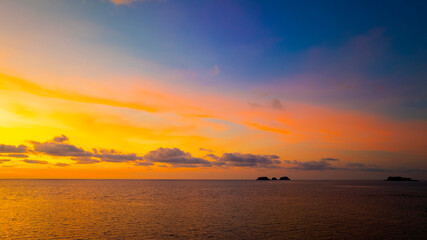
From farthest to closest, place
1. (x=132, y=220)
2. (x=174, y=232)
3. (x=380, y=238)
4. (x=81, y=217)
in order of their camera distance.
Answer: (x=81, y=217)
(x=132, y=220)
(x=174, y=232)
(x=380, y=238)

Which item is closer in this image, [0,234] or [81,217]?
[0,234]

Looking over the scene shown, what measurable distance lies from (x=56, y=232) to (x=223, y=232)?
91.9 feet

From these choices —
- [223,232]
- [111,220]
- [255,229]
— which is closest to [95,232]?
[111,220]

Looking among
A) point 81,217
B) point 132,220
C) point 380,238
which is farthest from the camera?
point 81,217

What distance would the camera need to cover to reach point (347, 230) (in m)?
48.6

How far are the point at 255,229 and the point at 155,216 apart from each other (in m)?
25.5

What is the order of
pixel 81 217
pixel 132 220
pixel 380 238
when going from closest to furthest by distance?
pixel 380 238, pixel 132 220, pixel 81 217

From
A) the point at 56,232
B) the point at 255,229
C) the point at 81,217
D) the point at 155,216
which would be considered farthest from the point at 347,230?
the point at 81,217

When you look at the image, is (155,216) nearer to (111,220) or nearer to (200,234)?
(111,220)

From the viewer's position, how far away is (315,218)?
2391 inches

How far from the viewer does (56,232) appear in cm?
4666

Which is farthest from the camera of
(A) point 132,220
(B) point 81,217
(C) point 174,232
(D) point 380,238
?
(B) point 81,217

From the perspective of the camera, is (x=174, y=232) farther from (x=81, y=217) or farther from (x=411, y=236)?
(x=411, y=236)

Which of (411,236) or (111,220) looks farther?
(111,220)
